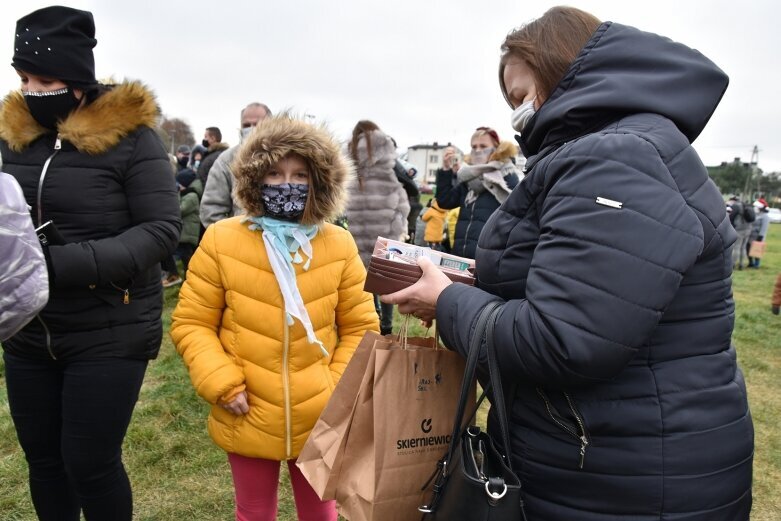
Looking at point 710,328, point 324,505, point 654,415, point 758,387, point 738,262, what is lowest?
point 738,262

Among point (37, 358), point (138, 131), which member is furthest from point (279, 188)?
point (37, 358)

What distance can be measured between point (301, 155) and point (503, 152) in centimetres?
285

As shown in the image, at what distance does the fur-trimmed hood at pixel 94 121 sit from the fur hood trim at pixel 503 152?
3.06 m

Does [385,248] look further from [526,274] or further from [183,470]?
[183,470]

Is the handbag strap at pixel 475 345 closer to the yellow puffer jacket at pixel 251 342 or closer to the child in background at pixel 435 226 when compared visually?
the yellow puffer jacket at pixel 251 342

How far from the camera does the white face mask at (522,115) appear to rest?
4.28ft

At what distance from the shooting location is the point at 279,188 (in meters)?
1.97

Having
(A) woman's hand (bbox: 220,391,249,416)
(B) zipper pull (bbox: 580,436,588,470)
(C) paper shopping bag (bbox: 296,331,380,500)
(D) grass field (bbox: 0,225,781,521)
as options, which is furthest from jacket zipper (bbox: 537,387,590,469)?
(D) grass field (bbox: 0,225,781,521)

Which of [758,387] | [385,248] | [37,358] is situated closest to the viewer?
[385,248]

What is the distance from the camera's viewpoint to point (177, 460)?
3203 mm

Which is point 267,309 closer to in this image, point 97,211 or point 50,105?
point 97,211

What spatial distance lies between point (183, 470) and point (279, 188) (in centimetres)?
199

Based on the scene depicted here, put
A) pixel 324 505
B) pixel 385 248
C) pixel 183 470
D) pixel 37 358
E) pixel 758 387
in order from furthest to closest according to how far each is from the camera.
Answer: pixel 758 387 → pixel 183 470 → pixel 324 505 → pixel 37 358 → pixel 385 248

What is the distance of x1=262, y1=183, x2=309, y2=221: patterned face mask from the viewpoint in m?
1.97
